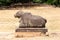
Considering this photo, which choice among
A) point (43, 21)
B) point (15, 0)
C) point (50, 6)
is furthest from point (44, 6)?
point (43, 21)

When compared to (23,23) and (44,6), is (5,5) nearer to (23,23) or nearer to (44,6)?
(44,6)

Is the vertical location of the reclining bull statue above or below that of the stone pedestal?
above

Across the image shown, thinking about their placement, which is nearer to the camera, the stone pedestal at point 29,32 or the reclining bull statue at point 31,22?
the stone pedestal at point 29,32

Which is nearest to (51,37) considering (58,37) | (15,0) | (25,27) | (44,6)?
(58,37)

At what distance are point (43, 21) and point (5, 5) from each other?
717 inches

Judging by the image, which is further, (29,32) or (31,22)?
(31,22)

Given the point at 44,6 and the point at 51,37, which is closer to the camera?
the point at 51,37

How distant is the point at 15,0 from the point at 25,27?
1924cm

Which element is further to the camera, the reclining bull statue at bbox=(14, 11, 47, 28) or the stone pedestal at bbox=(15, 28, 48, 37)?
the reclining bull statue at bbox=(14, 11, 47, 28)

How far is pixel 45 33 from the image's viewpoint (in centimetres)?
1162

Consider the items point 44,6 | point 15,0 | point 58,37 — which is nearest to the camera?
point 58,37

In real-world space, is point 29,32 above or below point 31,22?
below

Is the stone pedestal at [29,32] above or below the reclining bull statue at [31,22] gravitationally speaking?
below

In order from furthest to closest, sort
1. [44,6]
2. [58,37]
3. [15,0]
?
[15,0] < [44,6] < [58,37]
